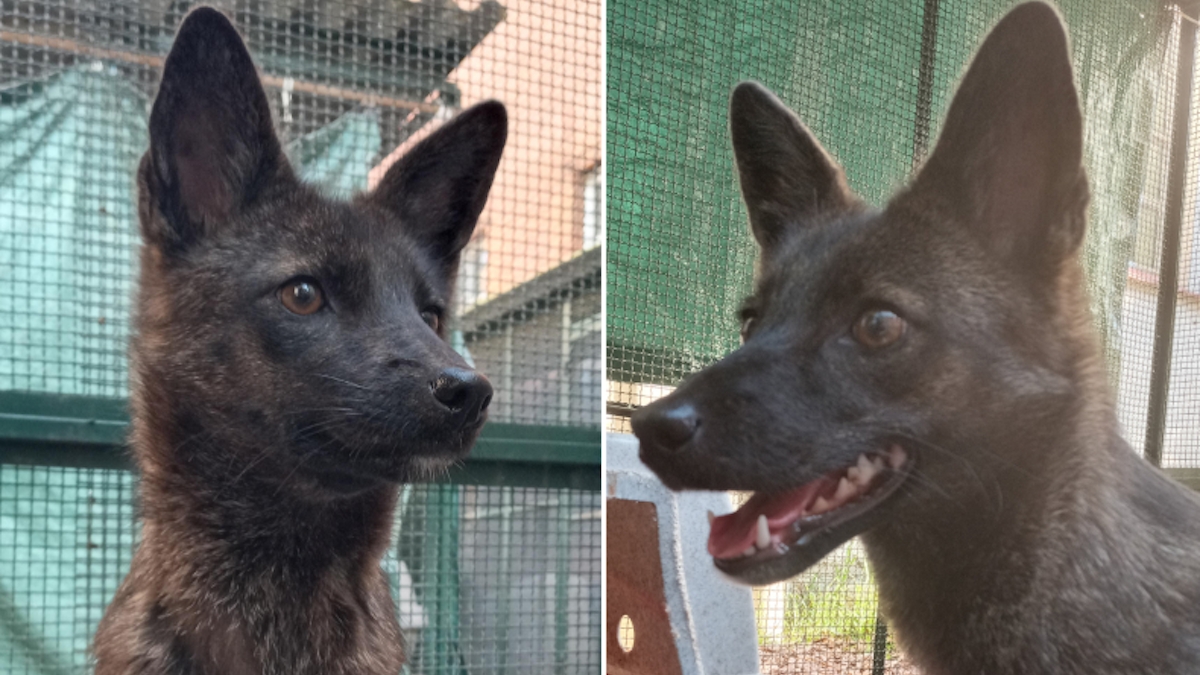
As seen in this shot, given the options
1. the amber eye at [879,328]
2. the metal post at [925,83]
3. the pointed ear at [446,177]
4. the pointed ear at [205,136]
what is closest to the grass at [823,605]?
the amber eye at [879,328]

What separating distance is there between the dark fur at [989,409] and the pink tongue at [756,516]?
0.20 ft

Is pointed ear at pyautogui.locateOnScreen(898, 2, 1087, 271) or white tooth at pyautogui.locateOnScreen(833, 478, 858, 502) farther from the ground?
pointed ear at pyautogui.locateOnScreen(898, 2, 1087, 271)

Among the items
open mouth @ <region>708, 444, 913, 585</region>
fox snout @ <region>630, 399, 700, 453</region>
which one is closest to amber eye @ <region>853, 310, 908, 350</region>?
open mouth @ <region>708, 444, 913, 585</region>

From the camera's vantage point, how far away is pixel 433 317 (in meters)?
1.87

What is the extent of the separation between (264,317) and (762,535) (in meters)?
0.89

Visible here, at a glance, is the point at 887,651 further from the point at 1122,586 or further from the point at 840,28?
the point at 840,28

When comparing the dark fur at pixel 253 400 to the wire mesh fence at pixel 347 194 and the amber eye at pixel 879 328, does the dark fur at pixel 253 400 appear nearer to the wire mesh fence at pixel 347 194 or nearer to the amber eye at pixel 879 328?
the wire mesh fence at pixel 347 194

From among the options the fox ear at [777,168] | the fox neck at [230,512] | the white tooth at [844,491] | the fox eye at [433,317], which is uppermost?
the fox ear at [777,168]

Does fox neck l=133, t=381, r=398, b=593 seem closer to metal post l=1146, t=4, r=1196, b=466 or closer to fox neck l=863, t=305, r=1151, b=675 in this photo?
fox neck l=863, t=305, r=1151, b=675

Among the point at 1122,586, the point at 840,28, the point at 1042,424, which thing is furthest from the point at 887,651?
the point at 840,28

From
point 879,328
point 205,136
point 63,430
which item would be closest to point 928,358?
point 879,328

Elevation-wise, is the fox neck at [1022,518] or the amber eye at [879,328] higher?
the amber eye at [879,328]

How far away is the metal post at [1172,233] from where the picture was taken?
2.40 meters

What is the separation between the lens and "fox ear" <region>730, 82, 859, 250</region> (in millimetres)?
1828
